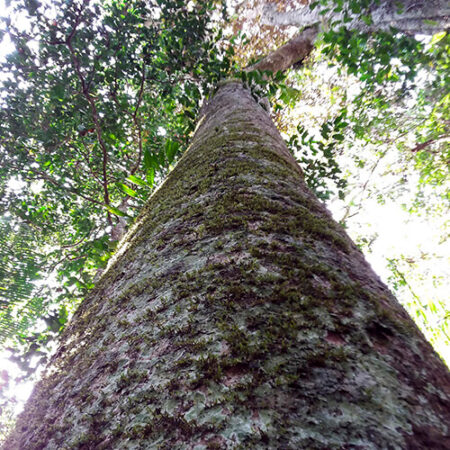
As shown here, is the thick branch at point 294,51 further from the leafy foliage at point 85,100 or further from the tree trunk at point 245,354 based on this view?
the tree trunk at point 245,354

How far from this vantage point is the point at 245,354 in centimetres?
59

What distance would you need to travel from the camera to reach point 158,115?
22.8ft

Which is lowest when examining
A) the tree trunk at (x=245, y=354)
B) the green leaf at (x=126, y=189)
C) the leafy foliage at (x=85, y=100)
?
the tree trunk at (x=245, y=354)

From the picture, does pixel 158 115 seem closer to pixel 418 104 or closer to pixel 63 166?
pixel 63 166

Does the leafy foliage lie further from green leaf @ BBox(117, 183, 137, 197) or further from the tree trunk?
the tree trunk

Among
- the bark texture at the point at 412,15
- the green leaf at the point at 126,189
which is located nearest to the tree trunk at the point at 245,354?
the green leaf at the point at 126,189

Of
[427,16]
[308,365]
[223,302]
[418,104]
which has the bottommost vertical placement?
[308,365]

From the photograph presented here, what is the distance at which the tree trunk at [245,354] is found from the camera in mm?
476

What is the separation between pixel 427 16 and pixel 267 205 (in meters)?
5.01

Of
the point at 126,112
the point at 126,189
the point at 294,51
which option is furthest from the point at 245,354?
the point at 294,51

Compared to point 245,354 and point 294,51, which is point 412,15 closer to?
A: point 294,51

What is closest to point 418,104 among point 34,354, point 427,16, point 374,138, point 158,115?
point 374,138

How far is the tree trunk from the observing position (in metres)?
0.48

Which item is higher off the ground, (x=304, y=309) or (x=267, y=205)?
(x=267, y=205)
